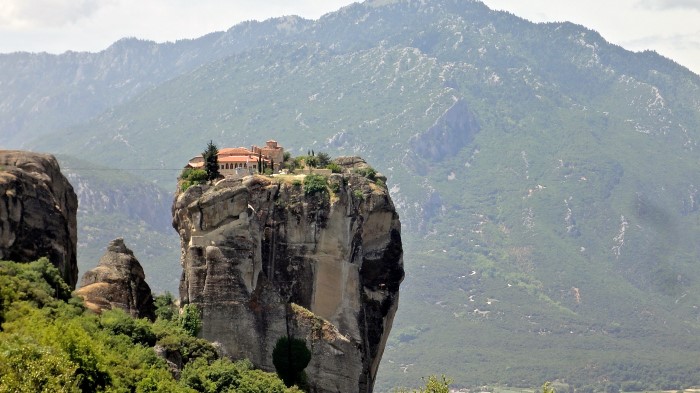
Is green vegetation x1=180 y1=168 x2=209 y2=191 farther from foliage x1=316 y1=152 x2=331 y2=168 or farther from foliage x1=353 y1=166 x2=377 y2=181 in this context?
foliage x1=353 y1=166 x2=377 y2=181

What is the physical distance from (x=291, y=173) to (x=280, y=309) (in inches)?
515

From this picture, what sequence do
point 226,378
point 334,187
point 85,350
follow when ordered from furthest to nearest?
1. point 334,187
2. point 226,378
3. point 85,350

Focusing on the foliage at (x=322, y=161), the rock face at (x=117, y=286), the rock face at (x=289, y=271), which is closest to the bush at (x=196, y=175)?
the rock face at (x=289, y=271)

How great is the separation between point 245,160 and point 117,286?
1830 centimetres

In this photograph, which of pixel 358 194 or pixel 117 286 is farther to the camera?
pixel 358 194

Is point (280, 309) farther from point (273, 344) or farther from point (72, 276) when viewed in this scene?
point (72, 276)

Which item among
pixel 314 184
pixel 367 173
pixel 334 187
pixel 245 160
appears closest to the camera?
pixel 314 184

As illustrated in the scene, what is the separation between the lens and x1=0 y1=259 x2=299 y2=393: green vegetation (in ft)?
212

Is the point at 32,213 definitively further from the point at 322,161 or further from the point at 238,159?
the point at 322,161

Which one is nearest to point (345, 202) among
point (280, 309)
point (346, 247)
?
point (346, 247)

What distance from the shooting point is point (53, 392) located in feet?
206

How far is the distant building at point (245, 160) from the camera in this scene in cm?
10091

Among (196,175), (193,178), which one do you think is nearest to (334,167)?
(196,175)

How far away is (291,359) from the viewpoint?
293 feet
